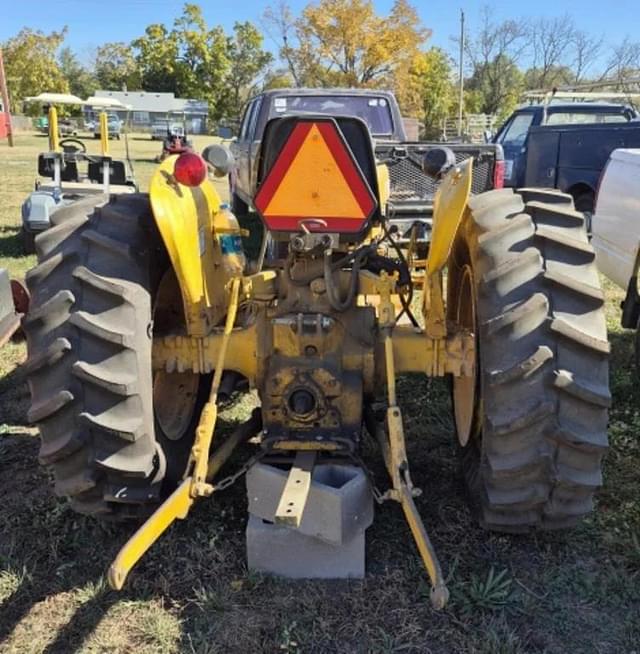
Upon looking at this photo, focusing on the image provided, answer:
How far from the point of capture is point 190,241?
3301mm

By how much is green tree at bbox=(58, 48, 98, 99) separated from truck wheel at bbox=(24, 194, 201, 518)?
251 ft

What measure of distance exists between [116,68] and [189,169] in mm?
79278

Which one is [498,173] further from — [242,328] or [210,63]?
[210,63]

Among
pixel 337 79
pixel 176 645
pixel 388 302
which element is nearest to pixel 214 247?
pixel 388 302

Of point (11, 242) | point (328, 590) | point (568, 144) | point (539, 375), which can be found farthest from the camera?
point (568, 144)

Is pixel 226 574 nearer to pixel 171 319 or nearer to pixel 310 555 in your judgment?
pixel 310 555

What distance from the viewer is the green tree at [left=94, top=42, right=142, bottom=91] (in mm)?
68750

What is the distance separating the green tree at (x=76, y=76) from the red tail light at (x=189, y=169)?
251ft

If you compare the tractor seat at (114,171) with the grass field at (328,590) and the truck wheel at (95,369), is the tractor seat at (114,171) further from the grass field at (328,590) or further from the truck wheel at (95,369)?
the truck wheel at (95,369)

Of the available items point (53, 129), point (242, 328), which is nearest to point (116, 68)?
point (53, 129)

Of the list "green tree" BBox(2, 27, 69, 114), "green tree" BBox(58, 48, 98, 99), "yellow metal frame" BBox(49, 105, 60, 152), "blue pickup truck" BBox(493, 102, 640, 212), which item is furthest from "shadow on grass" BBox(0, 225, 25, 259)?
"green tree" BBox(58, 48, 98, 99)


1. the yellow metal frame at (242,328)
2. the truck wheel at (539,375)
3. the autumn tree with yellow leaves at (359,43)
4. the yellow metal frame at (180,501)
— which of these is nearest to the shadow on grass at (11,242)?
the yellow metal frame at (242,328)

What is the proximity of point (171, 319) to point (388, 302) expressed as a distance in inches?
46.4

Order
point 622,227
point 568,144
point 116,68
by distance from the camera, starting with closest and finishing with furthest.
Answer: point 622,227 → point 568,144 → point 116,68
